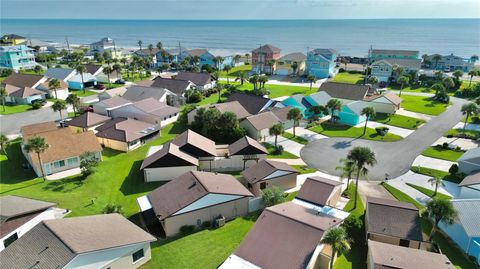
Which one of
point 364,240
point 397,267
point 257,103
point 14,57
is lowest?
point 364,240

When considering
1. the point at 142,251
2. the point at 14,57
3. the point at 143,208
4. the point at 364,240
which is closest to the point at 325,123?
the point at 364,240

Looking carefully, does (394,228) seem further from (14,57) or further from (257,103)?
(14,57)

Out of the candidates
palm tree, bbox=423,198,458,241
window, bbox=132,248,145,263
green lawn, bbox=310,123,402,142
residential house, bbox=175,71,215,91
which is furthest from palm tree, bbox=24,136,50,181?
residential house, bbox=175,71,215,91

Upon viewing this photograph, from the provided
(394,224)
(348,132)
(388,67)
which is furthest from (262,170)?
(388,67)

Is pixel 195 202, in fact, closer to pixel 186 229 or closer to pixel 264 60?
pixel 186 229

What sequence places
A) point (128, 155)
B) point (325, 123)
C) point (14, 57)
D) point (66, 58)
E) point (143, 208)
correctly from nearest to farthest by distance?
point (143, 208) → point (128, 155) → point (325, 123) → point (14, 57) → point (66, 58)

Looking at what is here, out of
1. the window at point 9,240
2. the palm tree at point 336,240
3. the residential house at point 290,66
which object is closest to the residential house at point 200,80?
the residential house at point 290,66
